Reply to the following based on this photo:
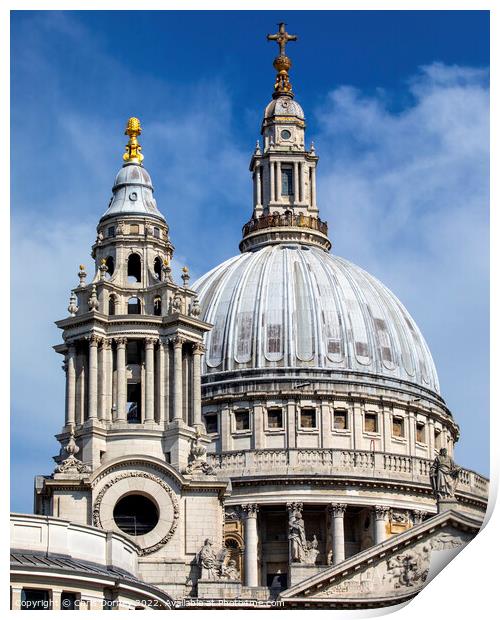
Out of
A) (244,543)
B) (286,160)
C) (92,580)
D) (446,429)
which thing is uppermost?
(286,160)

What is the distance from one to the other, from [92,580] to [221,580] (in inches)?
766

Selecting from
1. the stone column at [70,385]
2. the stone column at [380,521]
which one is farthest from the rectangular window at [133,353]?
the stone column at [380,521]

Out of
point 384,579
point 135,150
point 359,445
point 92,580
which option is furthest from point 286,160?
point 92,580

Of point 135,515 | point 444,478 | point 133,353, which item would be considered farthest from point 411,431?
point 135,515

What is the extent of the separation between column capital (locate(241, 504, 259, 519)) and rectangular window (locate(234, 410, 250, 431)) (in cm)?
688

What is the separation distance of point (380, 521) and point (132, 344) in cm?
2622

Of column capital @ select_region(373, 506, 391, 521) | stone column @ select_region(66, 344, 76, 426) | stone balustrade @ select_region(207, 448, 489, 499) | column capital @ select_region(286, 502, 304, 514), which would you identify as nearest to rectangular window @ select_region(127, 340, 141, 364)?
stone column @ select_region(66, 344, 76, 426)

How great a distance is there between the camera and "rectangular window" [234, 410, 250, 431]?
13300 centimetres

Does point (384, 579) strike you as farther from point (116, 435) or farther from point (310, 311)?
point (310, 311)

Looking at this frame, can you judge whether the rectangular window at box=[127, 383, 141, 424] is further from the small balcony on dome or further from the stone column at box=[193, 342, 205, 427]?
the small balcony on dome

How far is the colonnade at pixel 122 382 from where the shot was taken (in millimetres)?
105625

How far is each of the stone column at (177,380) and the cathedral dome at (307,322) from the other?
28.8 m

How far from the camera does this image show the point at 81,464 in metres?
102

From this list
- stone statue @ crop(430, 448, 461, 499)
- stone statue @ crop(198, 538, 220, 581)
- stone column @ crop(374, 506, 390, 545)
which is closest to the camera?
stone statue @ crop(430, 448, 461, 499)
